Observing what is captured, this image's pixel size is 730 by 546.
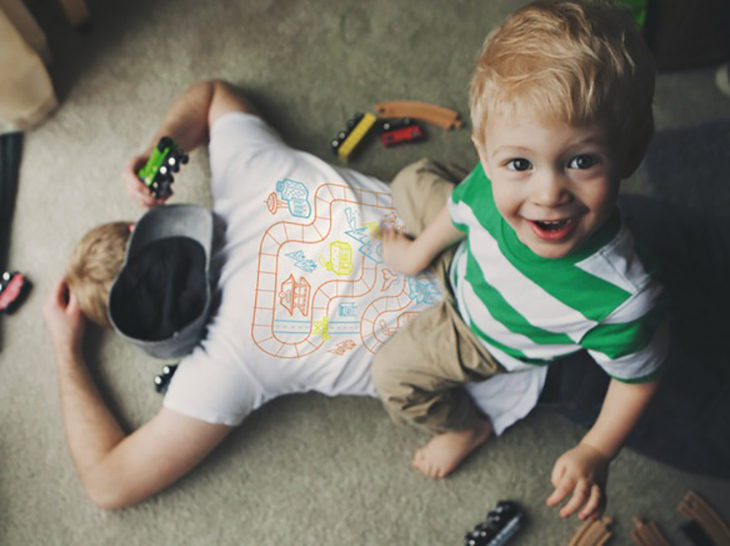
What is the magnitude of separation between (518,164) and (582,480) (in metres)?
0.37

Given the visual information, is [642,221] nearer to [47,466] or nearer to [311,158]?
[311,158]

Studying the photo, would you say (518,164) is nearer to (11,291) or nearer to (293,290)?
(293,290)

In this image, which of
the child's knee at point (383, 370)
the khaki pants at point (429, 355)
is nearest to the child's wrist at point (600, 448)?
the khaki pants at point (429, 355)

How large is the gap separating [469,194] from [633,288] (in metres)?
0.20

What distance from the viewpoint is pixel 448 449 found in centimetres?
98

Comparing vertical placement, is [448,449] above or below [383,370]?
below

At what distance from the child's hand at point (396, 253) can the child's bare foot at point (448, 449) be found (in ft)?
0.96

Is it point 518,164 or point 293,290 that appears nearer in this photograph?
point 518,164

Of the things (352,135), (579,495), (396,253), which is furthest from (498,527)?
(352,135)

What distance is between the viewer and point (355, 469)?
1017 millimetres

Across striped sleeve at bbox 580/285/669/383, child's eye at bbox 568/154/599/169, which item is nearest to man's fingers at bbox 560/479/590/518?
striped sleeve at bbox 580/285/669/383

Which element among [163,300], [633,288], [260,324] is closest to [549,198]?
[633,288]

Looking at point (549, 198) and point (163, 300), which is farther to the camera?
point (163, 300)

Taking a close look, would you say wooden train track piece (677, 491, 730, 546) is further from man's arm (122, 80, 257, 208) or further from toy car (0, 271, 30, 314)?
toy car (0, 271, 30, 314)
